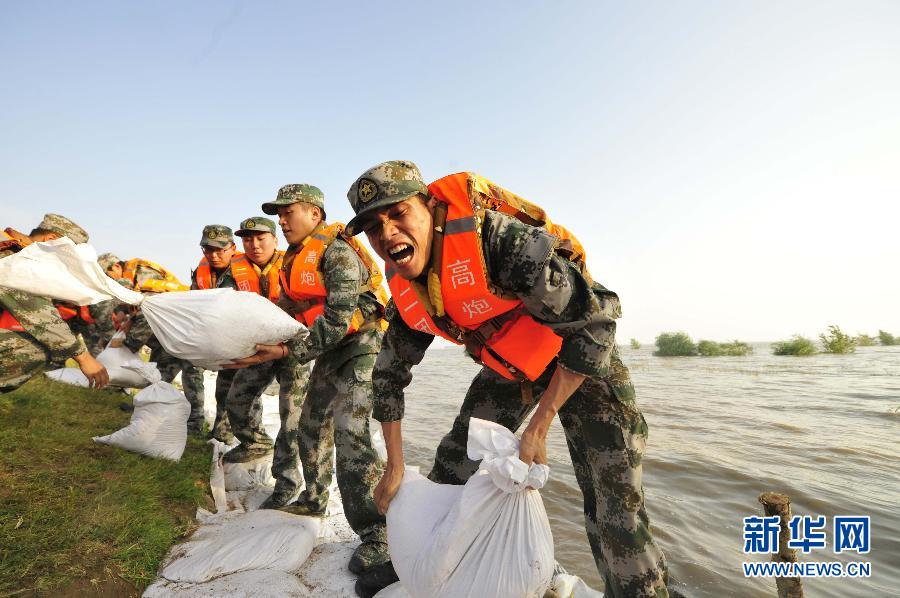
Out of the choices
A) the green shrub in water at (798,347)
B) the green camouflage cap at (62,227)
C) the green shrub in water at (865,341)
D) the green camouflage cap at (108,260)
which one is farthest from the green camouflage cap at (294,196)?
the green shrub in water at (865,341)

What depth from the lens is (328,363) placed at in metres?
2.87

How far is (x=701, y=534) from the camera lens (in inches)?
117

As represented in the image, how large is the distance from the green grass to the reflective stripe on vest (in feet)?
6.19

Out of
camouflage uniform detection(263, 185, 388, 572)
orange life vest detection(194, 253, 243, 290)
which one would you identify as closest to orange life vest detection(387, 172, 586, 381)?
camouflage uniform detection(263, 185, 388, 572)

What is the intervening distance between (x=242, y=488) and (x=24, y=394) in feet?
8.23

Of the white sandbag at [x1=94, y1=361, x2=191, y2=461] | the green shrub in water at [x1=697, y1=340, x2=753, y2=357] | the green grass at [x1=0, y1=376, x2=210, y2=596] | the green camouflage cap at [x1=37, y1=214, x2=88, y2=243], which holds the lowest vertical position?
the green grass at [x1=0, y1=376, x2=210, y2=596]

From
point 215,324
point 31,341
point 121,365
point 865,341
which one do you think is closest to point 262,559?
point 215,324

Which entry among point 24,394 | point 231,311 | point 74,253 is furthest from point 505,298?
point 24,394

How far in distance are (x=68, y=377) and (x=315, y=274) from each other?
4.78m

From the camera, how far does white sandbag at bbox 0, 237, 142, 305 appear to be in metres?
2.40

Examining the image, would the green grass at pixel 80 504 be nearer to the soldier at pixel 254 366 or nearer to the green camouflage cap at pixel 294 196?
the soldier at pixel 254 366

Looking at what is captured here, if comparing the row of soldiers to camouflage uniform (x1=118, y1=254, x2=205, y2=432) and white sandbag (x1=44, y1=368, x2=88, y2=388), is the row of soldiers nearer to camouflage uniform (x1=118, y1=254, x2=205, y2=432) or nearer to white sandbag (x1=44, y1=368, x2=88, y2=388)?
camouflage uniform (x1=118, y1=254, x2=205, y2=432)

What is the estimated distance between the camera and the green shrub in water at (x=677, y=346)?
22656 mm

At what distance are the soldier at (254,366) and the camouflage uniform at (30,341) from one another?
1.17m
